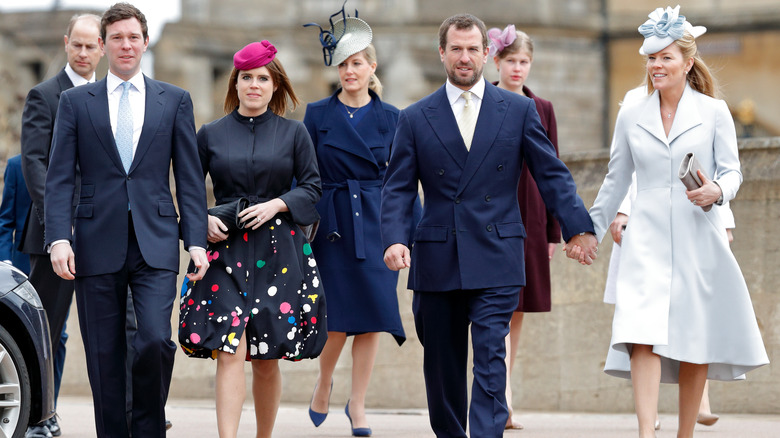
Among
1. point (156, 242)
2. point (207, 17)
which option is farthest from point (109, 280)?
point (207, 17)

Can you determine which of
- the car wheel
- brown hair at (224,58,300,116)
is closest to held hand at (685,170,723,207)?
brown hair at (224,58,300,116)

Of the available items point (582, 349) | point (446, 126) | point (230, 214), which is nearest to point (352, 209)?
point (230, 214)

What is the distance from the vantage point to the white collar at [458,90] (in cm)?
701

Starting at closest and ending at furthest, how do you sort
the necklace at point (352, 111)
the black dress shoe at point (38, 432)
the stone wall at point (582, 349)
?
the black dress shoe at point (38, 432), the necklace at point (352, 111), the stone wall at point (582, 349)

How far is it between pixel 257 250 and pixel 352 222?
1430mm

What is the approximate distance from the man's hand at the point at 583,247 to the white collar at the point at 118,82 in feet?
6.80

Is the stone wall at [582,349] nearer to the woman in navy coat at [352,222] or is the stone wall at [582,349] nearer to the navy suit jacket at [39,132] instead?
the woman in navy coat at [352,222]

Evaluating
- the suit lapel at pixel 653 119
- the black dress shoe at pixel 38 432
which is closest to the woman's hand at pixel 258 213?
the suit lapel at pixel 653 119

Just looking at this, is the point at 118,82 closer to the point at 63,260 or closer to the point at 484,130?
the point at 63,260

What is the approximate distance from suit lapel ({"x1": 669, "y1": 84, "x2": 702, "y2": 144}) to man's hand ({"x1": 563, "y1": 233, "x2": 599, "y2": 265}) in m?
0.63

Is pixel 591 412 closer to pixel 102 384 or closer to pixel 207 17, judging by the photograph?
pixel 102 384

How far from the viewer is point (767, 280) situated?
382 inches

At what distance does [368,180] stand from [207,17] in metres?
36.4

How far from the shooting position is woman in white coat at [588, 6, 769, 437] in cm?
683
